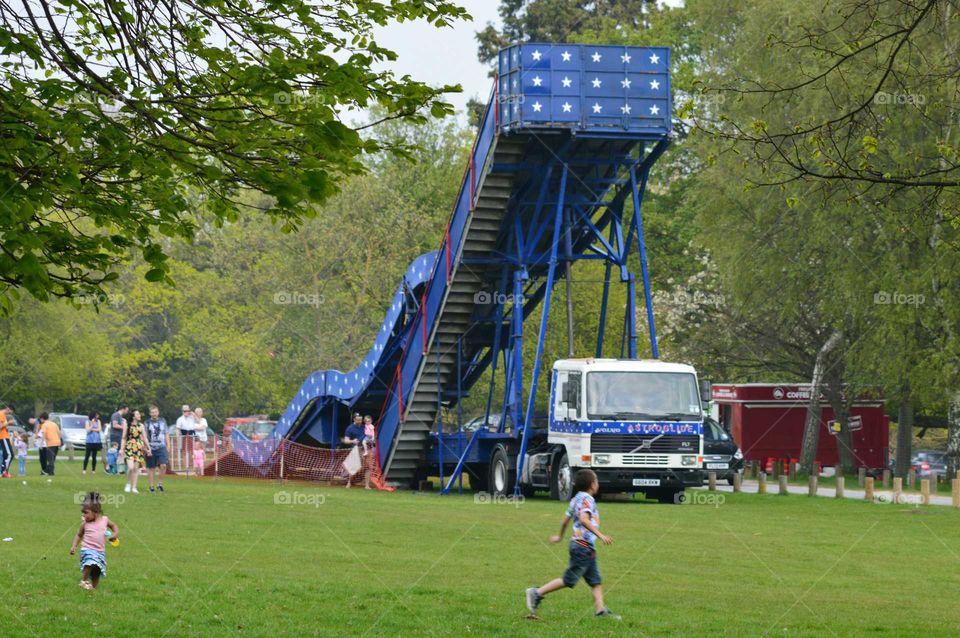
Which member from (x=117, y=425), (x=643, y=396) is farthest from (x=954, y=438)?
(x=117, y=425)

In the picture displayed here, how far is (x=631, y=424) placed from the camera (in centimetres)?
2989

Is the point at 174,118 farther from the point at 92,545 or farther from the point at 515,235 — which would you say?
the point at 515,235

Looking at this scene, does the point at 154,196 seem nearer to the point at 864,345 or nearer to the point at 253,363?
the point at 864,345

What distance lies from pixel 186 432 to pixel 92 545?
85.7 ft

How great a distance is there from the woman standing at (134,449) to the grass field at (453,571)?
210 cm

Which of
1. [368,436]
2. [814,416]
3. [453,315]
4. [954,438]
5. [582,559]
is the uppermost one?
[453,315]

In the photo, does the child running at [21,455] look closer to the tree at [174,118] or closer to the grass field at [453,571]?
the grass field at [453,571]

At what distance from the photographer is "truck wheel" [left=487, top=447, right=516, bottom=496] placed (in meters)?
32.4

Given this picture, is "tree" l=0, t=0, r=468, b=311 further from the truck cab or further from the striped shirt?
the truck cab

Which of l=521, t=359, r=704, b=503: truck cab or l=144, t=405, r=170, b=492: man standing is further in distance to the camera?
l=144, t=405, r=170, b=492: man standing

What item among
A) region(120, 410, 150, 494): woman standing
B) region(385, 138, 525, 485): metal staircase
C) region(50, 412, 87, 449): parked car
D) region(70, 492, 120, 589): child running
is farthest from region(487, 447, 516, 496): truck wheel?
region(50, 412, 87, 449): parked car

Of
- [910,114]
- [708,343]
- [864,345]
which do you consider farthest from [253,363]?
[910,114]

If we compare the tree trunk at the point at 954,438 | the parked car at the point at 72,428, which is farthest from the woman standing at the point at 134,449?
the parked car at the point at 72,428

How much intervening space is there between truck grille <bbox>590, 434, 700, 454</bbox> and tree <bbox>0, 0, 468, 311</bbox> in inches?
661
